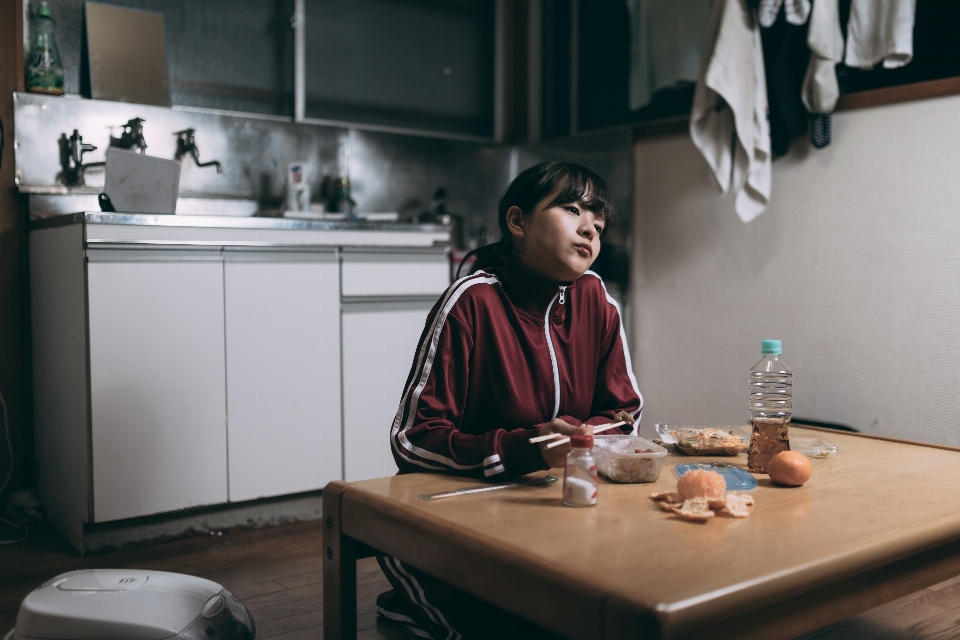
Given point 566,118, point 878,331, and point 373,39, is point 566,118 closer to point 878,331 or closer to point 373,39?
point 373,39

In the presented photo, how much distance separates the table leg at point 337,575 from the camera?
3.73ft

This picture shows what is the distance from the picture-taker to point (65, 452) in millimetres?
Answer: 2502

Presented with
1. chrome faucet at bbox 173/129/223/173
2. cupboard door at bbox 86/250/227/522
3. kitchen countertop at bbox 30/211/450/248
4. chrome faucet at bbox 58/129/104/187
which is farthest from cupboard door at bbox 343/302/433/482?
chrome faucet at bbox 58/129/104/187

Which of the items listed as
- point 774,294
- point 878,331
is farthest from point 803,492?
point 774,294

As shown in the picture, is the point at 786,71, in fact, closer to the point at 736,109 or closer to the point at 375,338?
the point at 736,109

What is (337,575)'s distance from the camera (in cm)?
115

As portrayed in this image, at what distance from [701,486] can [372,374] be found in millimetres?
1904

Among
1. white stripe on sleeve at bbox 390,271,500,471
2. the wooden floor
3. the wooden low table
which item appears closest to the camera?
the wooden low table

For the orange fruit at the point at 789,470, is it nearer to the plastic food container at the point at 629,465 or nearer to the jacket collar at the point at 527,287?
the plastic food container at the point at 629,465

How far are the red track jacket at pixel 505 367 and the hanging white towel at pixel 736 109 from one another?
1.37m

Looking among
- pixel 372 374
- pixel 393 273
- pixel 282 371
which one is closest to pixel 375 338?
pixel 372 374

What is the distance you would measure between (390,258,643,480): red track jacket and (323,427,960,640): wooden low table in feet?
0.40

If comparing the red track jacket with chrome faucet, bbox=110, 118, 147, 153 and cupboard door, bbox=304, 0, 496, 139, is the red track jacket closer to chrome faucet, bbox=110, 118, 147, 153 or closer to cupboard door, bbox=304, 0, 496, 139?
chrome faucet, bbox=110, 118, 147, 153

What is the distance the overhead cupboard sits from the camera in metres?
2.35
